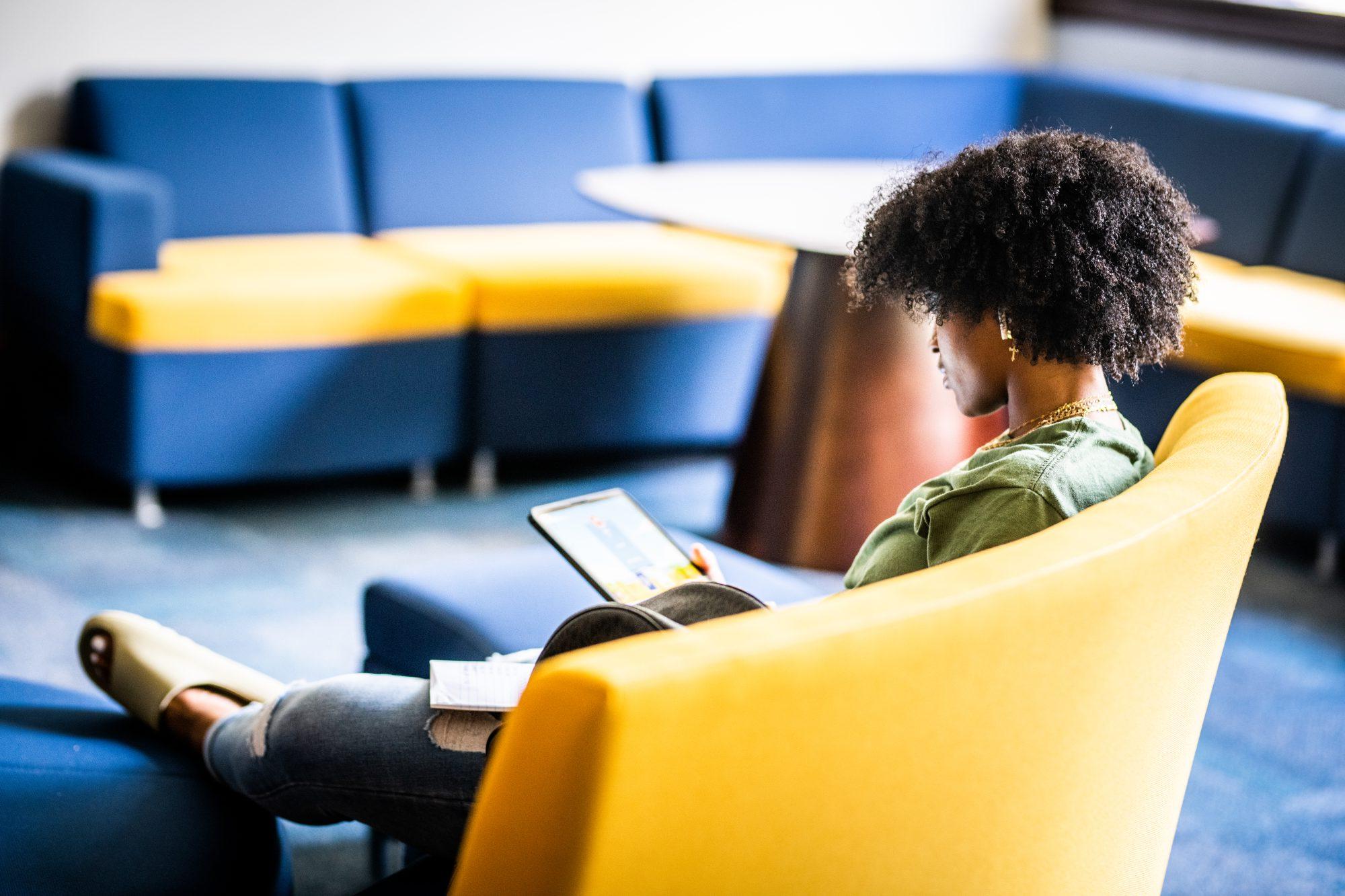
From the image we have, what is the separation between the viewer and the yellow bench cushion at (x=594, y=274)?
366 cm

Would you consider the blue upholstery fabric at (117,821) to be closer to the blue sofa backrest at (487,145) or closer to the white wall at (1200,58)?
the blue sofa backrest at (487,145)

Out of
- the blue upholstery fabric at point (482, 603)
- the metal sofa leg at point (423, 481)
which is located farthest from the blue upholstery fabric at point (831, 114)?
the blue upholstery fabric at point (482, 603)

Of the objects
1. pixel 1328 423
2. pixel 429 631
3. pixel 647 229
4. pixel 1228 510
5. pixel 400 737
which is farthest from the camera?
pixel 647 229

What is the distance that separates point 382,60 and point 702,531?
177cm

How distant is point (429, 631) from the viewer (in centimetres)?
207

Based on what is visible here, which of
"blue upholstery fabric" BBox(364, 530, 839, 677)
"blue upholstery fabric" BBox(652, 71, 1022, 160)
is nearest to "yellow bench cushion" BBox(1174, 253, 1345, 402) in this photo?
"blue upholstery fabric" BBox(652, 71, 1022, 160)

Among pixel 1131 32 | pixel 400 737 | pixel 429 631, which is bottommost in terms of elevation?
pixel 429 631

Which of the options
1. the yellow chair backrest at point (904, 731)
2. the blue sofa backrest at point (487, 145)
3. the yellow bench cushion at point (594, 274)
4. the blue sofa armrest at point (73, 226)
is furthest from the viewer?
the blue sofa backrest at point (487, 145)

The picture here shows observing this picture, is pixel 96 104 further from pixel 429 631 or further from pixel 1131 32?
pixel 1131 32

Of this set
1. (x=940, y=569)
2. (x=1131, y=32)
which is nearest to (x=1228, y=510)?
(x=940, y=569)

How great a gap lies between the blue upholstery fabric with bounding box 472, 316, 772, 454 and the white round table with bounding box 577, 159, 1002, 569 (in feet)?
1.53

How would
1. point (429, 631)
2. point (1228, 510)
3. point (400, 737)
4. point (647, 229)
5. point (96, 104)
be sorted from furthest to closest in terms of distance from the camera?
point (647, 229)
point (96, 104)
point (429, 631)
point (400, 737)
point (1228, 510)

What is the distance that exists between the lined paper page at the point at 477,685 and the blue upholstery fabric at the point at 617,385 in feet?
7.52

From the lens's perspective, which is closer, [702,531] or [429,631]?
[429,631]
